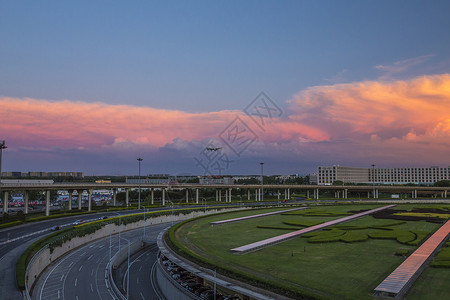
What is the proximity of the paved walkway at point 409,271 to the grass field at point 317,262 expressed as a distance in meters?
0.66

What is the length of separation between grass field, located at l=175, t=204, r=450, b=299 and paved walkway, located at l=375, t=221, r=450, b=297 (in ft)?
2.15

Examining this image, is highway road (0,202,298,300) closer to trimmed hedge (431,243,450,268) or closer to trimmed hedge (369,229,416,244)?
trimmed hedge (431,243,450,268)

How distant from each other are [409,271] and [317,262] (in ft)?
27.8

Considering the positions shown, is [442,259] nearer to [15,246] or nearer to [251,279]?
[251,279]

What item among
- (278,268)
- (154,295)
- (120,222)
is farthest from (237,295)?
(120,222)

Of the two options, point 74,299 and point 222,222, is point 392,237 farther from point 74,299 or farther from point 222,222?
point 74,299

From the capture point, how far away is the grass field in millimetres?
27453

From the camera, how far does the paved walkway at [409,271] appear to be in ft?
86.6

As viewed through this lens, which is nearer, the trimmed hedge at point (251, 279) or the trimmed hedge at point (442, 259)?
the trimmed hedge at point (251, 279)

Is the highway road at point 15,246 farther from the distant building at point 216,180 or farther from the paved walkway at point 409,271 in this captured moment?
the distant building at point 216,180

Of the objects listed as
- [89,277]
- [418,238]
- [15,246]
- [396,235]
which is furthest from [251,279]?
[15,246]

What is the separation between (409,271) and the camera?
31.0 meters

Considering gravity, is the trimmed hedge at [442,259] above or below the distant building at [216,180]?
below

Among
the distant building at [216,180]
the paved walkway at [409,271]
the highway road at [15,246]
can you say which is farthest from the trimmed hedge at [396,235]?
the distant building at [216,180]
